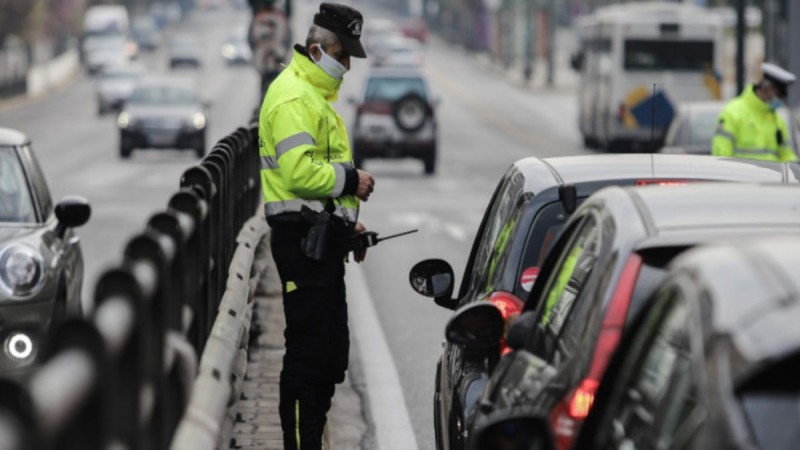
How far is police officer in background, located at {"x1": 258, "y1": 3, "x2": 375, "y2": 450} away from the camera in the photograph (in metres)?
8.29

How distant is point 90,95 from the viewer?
8562 centimetres

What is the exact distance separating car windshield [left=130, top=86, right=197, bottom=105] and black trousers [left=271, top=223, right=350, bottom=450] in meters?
37.2

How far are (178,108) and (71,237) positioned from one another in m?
33.4

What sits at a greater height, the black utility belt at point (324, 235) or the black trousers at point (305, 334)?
the black utility belt at point (324, 235)

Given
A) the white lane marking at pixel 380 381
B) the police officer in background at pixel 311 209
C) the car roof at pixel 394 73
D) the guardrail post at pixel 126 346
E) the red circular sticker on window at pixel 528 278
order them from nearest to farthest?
the guardrail post at pixel 126 346
the red circular sticker on window at pixel 528 278
the police officer in background at pixel 311 209
the white lane marking at pixel 380 381
the car roof at pixel 394 73

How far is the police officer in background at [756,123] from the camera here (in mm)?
17375

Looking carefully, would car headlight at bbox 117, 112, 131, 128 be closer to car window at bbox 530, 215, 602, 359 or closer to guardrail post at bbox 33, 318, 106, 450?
car window at bbox 530, 215, 602, 359

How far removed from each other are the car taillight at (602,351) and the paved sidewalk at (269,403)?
432cm

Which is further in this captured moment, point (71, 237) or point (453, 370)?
point (71, 237)

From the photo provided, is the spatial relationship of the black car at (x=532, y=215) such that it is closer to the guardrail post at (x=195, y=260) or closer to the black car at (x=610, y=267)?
the guardrail post at (x=195, y=260)

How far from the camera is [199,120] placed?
44.6 metres

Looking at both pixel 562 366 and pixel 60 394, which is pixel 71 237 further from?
pixel 60 394

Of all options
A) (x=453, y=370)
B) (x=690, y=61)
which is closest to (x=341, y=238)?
(x=453, y=370)

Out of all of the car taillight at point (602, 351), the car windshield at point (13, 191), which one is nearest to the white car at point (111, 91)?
the car windshield at point (13, 191)
